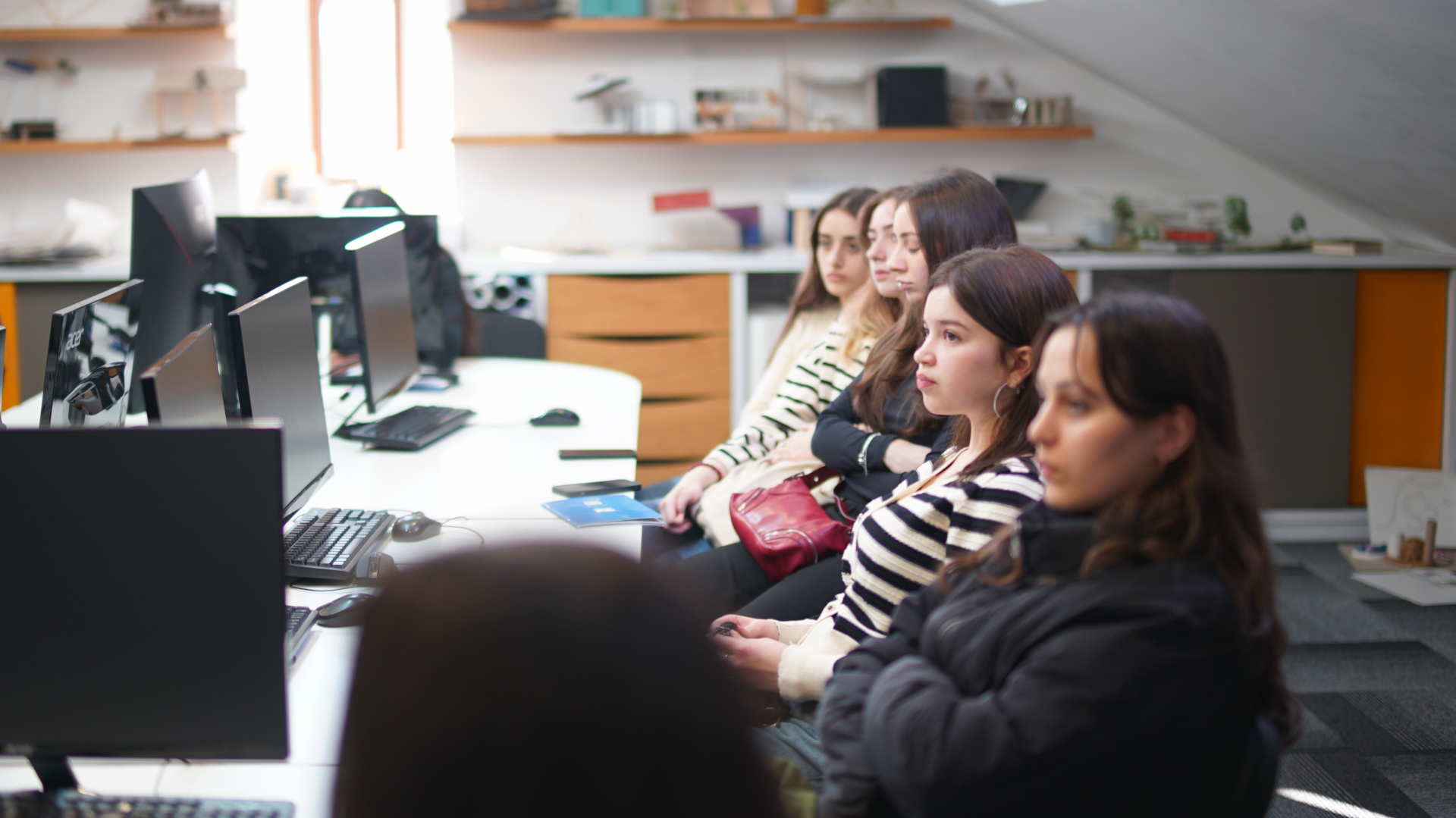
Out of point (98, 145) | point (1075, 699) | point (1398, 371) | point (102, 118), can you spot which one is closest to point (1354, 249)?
point (1398, 371)

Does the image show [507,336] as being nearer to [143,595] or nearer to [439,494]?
[439,494]

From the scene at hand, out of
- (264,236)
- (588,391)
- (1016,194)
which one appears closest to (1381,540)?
(1016,194)

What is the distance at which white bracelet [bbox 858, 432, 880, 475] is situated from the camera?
2.06 metres

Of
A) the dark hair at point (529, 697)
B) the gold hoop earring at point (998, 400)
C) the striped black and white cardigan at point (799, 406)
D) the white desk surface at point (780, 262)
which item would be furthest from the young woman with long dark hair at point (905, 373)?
the white desk surface at point (780, 262)

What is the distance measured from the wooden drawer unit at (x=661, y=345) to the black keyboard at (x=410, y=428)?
4.60 ft

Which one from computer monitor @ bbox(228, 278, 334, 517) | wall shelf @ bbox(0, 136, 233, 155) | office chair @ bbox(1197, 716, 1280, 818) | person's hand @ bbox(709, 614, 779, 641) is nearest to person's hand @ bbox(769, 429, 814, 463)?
person's hand @ bbox(709, 614, 779, 641)

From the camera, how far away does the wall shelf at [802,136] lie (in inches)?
162

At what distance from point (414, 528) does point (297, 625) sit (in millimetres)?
387

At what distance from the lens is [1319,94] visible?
114 inches

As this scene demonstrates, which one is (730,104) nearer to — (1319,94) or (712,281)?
(712,281)

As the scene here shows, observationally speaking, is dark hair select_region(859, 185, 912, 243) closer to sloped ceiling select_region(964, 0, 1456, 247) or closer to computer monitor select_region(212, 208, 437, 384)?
sloped ceiling select_region(964, 0, 1456, 247)

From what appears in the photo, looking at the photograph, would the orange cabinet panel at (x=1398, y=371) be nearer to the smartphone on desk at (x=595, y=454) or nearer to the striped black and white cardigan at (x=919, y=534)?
the smartphone on desk at (x=595, y=454)

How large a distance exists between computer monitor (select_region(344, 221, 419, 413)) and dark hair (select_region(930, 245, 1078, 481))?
129cm

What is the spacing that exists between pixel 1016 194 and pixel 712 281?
1272 millimetres
